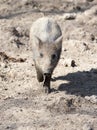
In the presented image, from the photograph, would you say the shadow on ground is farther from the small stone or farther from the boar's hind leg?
the small stone

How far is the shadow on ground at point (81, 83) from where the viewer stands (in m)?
7.10

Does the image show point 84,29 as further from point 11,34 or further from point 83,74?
point 83,74

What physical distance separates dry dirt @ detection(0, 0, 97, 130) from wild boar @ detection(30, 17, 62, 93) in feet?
0.77

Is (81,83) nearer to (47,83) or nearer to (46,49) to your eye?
(47,83)

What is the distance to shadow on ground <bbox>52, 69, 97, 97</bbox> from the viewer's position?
23.3ft

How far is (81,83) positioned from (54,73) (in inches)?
23.6

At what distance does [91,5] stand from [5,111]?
19.2 ft

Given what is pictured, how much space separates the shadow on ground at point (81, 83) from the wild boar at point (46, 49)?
1.14ft

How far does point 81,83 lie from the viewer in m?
7.50

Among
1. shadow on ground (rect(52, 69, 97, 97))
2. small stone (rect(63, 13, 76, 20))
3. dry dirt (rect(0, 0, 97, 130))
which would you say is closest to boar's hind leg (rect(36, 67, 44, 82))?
dry dirt (rect(0, 0, 97, 130))

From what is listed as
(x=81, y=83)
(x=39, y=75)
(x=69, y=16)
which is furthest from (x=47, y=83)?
(x=69, y=16)

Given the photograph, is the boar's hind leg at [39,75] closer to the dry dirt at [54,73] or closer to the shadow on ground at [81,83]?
the dry dirt at [54,73]

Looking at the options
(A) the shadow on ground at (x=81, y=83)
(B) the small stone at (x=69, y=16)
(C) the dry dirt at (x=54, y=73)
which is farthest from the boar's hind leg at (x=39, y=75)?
(B) the small stone at (x=69, y=16)

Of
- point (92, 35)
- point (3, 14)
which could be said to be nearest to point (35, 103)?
point (92, 35)
